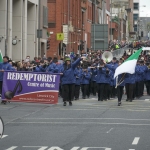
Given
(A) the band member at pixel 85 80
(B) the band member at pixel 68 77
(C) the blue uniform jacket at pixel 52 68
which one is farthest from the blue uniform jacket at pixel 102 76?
(B) the band member at pixel 68 77

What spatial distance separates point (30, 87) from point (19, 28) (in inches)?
1121

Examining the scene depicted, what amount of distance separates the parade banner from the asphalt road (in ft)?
1.20

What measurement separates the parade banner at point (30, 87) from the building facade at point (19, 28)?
17771 mm

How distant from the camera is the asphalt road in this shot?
1512 centimetres

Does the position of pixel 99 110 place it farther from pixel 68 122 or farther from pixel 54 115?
pixel 68 122

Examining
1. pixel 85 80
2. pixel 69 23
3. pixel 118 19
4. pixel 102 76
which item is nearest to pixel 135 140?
pixel 102 76

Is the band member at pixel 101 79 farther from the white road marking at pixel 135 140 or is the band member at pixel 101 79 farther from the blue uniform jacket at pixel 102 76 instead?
the white road marking at pixel 135 140

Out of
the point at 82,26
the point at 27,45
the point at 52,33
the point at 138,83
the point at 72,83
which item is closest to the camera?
the point at 72,83

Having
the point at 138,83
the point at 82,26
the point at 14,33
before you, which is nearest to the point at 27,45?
the point at 14,33

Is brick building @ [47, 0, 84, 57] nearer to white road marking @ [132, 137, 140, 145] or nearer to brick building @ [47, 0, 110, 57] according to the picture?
brick building @ [47, 0, 110, 57]

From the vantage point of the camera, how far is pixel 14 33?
2170 inches

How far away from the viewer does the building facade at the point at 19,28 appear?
162 ft

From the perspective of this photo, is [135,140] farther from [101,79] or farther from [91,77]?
[91,77]

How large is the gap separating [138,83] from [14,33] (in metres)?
21.9
